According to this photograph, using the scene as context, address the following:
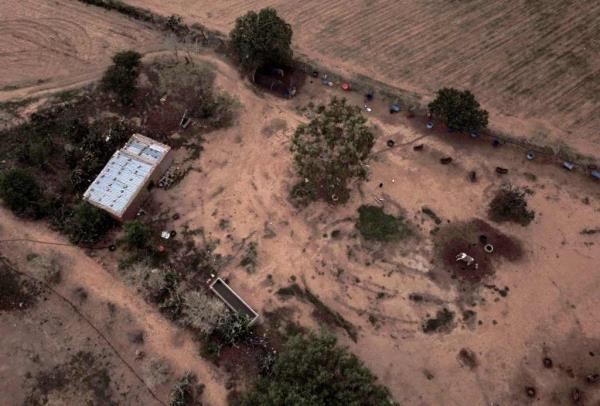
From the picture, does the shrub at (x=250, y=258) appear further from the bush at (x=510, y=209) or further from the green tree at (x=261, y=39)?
the bush at (x=510, y=209)

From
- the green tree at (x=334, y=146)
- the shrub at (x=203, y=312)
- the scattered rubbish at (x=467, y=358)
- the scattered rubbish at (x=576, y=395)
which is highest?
the green tree at (x=334, y=146)

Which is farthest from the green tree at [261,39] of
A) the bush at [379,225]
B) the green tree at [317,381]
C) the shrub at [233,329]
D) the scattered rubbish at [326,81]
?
the green tree at [317,381]

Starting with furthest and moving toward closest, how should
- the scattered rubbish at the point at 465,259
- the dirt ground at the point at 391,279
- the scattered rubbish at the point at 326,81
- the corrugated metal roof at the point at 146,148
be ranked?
1. the scattered rubbish at the point at 326,81
2. the corrugated metal roof at the point at 146,148
3. the scattered rubbish at the point at 465,259
4. the dirt ground at the point at 391,279

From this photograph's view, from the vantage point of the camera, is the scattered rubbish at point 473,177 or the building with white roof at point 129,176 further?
the scattered rubbish at point 473,177

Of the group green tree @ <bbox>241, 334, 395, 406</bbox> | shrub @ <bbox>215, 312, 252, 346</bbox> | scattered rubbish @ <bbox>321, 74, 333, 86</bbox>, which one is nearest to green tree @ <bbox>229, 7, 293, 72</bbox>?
scattered rubbish @ <bbox>321, 74, 333, 86</bbox>

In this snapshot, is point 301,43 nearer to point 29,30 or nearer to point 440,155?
point 440,155

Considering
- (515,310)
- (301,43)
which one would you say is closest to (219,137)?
(301,43)

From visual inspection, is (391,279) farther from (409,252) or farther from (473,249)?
(473,249)
